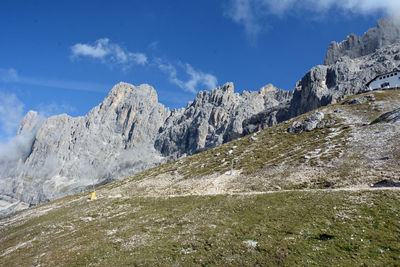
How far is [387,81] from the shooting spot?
10875cm

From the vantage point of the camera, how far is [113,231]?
101 feet

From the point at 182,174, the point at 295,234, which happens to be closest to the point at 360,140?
the point at 295,234

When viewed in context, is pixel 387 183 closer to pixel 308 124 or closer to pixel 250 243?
pixel 250 243

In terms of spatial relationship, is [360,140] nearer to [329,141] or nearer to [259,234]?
[329,141]

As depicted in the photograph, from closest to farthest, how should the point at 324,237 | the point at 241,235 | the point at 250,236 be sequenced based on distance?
the point at 324,237, the point at 250,236, the point at 241,235

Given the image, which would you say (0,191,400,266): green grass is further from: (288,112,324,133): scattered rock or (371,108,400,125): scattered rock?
(288,112,324,133): scattered rock

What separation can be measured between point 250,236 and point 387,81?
126669 mm

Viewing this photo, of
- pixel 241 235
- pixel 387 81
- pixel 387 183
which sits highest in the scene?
pixel 387 81

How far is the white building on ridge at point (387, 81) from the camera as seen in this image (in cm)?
10475

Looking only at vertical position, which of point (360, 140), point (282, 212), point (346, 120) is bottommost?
point (282, 212)

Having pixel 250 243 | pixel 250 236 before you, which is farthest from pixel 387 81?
pixel 250 243

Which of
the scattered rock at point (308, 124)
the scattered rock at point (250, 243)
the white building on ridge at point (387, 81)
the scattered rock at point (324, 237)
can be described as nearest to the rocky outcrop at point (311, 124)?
the scattered rock at point (308, 124)

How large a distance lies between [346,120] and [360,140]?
23534mm

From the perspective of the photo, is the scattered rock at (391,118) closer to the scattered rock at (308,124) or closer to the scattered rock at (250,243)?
the scattered rock at (308,124)
